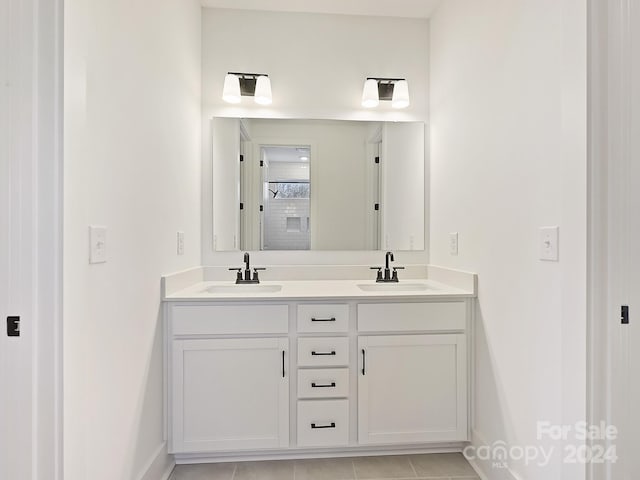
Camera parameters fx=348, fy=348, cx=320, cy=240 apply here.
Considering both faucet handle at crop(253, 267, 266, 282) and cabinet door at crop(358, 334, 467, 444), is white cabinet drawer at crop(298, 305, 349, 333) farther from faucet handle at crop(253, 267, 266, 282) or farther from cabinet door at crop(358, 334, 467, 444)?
faucet handle at crop(253, 267, 266, 282)

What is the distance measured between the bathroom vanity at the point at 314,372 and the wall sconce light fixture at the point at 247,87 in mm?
1298

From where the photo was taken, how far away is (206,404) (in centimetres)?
177

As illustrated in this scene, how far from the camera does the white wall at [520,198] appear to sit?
3.61 ft

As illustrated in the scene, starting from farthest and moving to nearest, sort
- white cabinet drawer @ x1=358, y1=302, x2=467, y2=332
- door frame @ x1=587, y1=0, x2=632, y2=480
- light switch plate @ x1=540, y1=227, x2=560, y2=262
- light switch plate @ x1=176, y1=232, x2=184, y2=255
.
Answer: light switch plate @ x1=176, y1=232, x2=184, y2=255
white cabinet drawer @ x1=358, y1=302, x2=467, y2=332
light switch plate @ x1=540, y1=227, x2=560, y2=262
door frame @ x1=587, y1=0, x2=632, y2=480

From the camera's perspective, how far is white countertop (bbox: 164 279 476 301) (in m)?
1.81

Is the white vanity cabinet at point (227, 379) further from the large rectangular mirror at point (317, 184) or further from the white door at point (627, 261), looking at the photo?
the white door at point (627, 261)

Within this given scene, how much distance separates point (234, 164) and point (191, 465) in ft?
5.96

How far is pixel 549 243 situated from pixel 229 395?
160 centimetres

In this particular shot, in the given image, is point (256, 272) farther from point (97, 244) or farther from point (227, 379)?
point (97, 244)

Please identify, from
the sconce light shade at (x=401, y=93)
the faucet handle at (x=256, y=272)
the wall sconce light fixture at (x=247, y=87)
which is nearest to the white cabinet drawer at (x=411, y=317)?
the faucet handle at (x=256, y=272)

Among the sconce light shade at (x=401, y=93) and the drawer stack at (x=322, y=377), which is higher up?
the sconce light shade at (x=401, y=93)

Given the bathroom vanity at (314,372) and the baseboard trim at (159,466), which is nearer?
the baseboard trim at (159,466)

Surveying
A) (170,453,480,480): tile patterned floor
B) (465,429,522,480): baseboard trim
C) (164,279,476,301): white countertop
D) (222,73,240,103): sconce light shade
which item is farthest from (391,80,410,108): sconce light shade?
(170,453,480,480): tile patterned floor

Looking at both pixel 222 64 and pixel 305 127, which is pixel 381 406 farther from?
pixel 222 64
